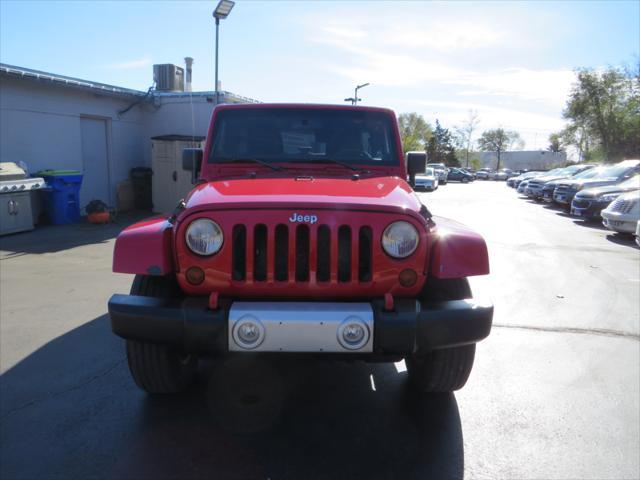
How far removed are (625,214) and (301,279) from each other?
34.9ft

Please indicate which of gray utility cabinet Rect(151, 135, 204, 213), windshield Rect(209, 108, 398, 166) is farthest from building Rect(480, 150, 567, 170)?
windshield Rect(209, 108, 398, 166)

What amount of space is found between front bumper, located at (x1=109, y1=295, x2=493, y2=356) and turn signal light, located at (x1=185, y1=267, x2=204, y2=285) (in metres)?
0.10

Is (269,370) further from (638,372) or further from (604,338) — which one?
(604,338)

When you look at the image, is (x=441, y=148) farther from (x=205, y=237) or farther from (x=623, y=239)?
(x=205, y=237)

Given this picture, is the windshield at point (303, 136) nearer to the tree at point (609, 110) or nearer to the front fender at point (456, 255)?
the front fender at point (456, 255)

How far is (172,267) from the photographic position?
2797 millimetres

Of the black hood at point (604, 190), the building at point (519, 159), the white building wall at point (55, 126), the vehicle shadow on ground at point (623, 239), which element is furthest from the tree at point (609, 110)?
the building at point (519, 159)

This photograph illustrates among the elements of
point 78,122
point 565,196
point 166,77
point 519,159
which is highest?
point 166,77

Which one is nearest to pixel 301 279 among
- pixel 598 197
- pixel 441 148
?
pixel 598 197

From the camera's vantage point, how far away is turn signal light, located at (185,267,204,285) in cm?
272

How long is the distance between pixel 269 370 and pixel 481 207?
16592 mm

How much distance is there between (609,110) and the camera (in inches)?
1382

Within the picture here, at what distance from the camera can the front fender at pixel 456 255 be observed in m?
2.74

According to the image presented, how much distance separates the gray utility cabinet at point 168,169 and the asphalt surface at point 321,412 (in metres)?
8.26
